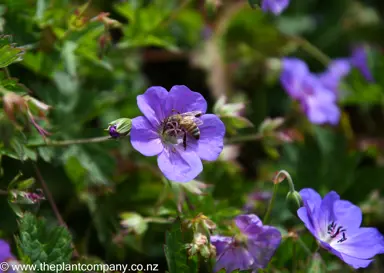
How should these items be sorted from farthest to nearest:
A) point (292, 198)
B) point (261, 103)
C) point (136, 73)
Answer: point (261, 103), point (136, 73), point (292, 198)

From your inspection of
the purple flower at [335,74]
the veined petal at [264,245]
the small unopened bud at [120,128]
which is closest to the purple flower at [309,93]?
the purple flower at [335,74]

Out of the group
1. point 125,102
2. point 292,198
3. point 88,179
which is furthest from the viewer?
point 125,102

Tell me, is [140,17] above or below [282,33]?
above

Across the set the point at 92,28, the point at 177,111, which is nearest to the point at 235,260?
the point at 177,111

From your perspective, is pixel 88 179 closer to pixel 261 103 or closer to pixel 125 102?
pixel 125 102

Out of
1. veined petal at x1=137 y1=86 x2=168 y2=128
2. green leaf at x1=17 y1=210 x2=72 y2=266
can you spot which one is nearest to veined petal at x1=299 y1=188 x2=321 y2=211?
veined petal at x1=137 y1=86 x2=168 y2=128

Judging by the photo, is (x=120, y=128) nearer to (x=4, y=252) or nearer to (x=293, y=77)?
(x=4, y=252)
